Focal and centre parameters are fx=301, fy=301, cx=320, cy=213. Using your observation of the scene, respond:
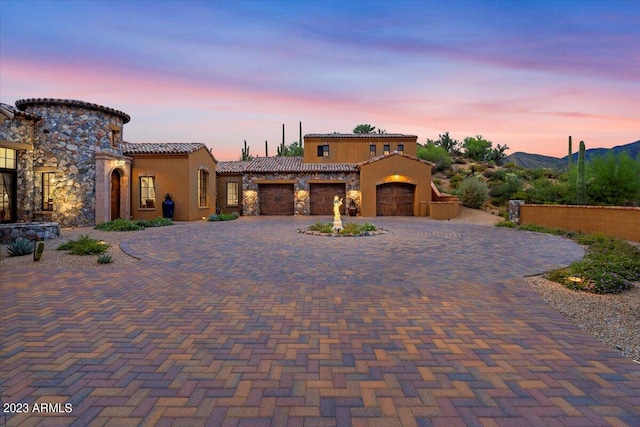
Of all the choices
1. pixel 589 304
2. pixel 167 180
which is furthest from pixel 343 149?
pixel 589 304

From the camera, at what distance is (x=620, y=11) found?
941 cm

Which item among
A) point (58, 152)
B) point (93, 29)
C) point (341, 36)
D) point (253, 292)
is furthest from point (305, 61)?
point (253, 292)

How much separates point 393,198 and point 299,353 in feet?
69.3

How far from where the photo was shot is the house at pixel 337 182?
74.6ft

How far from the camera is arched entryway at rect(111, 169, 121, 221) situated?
1688 centimetres

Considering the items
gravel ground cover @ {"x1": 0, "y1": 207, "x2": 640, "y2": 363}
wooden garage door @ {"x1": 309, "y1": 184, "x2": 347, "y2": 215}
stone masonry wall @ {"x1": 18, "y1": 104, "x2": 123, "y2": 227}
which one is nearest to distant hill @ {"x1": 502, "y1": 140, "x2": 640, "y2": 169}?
wooden garage door @ {"x1": 309, "y1": 184, "x2": 347, "y2": 215}

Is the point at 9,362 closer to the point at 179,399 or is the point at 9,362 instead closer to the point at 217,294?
the point at 179,399

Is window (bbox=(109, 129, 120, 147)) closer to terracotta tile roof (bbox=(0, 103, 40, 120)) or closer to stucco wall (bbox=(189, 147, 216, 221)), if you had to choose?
terracotta tile roof (bbox=(0, 103, 40, 120))

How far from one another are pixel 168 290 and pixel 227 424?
3680 millimetres

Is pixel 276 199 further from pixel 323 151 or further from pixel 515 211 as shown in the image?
pixel 515 211

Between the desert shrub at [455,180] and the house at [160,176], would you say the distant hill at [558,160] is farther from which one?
the desert shrub at [455,180]

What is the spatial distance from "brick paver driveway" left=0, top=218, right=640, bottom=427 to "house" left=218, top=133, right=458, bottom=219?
1698 centimetres

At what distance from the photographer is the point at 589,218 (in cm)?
1273

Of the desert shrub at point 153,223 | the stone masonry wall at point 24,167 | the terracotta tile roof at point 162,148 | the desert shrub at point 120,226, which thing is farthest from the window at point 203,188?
the stone masonry wall at point 24,167
